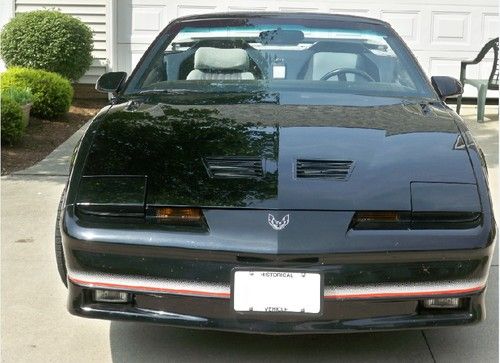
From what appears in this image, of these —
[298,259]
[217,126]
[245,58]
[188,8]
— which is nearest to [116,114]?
[217,126]

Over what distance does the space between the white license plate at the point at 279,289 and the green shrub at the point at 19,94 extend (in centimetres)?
606

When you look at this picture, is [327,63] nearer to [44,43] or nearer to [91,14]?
[44,43]

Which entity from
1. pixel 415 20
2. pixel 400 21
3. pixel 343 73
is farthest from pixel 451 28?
pixel 343 73

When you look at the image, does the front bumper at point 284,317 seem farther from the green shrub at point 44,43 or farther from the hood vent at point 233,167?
the green shrub at point 44,43

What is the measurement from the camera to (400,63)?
16.8ft

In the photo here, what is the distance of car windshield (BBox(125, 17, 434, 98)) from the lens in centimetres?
491

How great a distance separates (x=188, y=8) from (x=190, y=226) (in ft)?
27.2

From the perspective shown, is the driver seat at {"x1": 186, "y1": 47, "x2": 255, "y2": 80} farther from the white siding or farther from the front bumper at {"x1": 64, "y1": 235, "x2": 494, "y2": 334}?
the white siding

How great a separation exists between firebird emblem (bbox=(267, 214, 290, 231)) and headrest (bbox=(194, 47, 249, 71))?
1.76m

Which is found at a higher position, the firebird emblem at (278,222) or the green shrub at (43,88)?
the firebird emblem at (278,222)

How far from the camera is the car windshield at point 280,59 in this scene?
4.91 m

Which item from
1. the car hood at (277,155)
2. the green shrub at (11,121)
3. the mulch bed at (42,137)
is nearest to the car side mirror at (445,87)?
the car hood at (277,155)

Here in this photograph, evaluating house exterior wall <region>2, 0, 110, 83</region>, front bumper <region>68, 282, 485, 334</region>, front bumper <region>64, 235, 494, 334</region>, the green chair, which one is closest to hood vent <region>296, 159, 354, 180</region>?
front bumper <region>64, 235, 494, 334</region>

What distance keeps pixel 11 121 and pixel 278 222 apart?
213 inches
